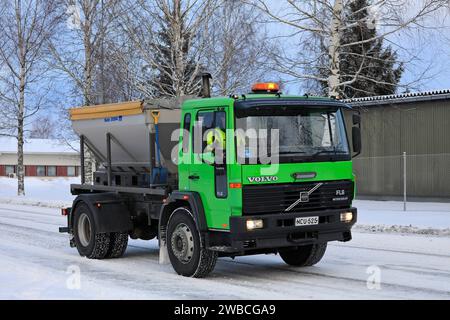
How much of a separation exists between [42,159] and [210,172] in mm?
68694

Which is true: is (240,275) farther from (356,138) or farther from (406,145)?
(406,145)

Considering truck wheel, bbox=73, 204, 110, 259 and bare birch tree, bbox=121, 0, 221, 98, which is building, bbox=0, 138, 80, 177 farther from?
truck wheel, bbox=73, 204, 110, 259

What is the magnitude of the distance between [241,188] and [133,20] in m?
17.8

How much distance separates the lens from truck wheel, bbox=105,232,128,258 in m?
11.8

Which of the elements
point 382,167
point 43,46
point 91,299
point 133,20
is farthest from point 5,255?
point 43,46

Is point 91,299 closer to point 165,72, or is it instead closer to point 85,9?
point 165,72

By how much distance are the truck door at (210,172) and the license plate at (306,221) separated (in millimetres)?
958

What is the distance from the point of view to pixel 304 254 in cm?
1060

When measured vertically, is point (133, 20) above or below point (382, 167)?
above

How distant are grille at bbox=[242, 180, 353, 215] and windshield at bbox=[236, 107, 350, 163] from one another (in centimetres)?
36

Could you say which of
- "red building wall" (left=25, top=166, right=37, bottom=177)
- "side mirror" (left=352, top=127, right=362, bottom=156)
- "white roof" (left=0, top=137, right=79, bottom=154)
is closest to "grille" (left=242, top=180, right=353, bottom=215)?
"side mirror" (left=352, top=127, right=362, bottom=156)

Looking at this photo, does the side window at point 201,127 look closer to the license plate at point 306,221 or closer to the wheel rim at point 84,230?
the license plate at point 306,221

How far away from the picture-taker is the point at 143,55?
2442 cm
